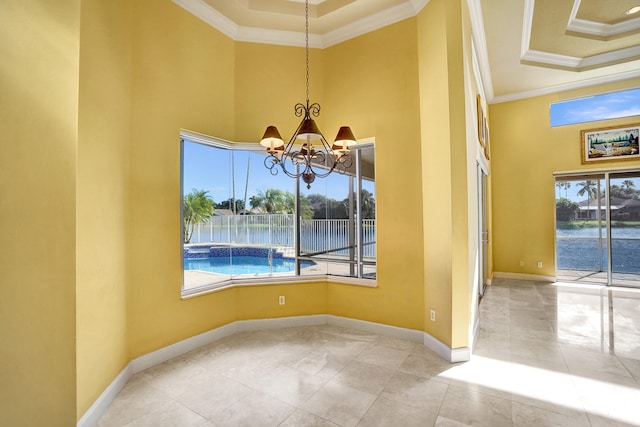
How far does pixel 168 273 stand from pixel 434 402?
269 cm

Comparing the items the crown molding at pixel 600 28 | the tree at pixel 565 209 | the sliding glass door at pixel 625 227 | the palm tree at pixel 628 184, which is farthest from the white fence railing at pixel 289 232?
the palm tree at pixel 628 184

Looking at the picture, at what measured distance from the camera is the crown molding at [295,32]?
328 cm

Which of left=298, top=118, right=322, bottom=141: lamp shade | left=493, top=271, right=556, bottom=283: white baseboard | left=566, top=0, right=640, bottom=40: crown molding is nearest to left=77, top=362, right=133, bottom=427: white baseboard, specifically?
left=298, top=118, right=322, bottom=141: lamp shade

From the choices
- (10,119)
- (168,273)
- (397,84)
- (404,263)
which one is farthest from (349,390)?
(397,84)

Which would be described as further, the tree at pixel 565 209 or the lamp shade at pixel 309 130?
the tree at pixel 565 209

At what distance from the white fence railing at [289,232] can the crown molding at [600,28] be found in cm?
398

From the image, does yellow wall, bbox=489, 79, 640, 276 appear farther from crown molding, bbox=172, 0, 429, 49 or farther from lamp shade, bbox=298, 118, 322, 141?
lamp shade, bbox=298, 118, 322, 141

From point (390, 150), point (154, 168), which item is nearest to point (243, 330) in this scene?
point (154, 168)

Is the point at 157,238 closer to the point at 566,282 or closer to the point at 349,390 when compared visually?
the point at 349,390

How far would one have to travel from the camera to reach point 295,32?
3838mm

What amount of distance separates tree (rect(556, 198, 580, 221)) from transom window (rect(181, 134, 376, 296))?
4.78m

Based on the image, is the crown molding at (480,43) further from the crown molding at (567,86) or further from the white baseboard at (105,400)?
the white baseboard at (105,400)

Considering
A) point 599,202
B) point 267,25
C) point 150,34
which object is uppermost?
point 267,25

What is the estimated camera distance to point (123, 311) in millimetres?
2586
